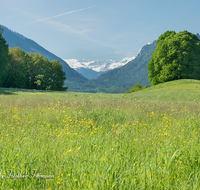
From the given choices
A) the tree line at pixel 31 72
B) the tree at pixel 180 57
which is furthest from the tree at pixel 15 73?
the tree at pixel 180 57

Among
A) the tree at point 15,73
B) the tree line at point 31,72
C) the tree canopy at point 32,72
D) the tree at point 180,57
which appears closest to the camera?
the tree at point 180,57

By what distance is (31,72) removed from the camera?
192 feet

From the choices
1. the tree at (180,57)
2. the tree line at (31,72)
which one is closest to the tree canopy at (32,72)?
the tree line at (31,72)

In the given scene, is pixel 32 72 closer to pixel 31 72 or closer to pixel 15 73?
pixel 31 72

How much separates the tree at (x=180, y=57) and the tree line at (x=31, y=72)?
3747cm

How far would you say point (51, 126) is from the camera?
19.9 feet

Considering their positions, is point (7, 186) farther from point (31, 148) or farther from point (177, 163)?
point (177, 163)

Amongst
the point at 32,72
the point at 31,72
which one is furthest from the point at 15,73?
the point at 32,72

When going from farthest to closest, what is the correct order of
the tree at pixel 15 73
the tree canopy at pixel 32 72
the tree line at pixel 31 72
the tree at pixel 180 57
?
the tree canopy at pixel 32 72 < the tree line at pixel 31 72 < the tree at pixel 15 73 < the tree at pixel 180 57

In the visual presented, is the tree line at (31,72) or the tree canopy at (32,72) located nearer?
the tree line at (31,72)

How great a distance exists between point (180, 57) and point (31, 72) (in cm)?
4783

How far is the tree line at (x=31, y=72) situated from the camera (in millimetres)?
50647

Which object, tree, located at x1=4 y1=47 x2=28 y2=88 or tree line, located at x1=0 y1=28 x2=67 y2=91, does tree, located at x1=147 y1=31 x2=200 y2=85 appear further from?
tree, located at x1=4 y1=47 x2=28 y2=88

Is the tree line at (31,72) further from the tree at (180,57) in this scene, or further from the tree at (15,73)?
the tree at (180,57)
